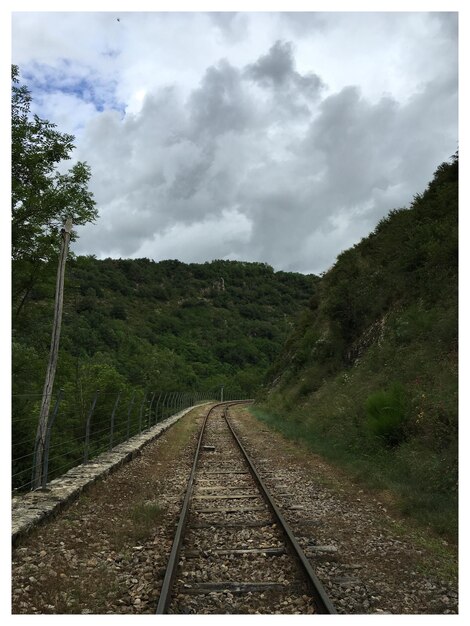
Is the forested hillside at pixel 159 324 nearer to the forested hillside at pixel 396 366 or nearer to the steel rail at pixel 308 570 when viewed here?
the forested hillside at pixel 396 366

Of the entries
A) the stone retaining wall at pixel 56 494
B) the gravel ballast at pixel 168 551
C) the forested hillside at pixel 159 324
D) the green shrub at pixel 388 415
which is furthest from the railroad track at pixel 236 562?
the forested hillside at pixel 159 324

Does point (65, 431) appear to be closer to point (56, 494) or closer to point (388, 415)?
point (56, 494)

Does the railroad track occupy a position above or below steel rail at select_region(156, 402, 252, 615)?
below

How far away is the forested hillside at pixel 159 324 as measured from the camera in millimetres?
18672

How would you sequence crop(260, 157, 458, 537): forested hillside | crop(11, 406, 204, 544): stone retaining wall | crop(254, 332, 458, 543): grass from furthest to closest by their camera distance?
crop(260, 157, 458, 537): forested hillside → crop(254, 332, 458, 543): grass → crop(11, 406, 204, 544): stone retaining wall

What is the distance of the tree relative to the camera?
50.9ft

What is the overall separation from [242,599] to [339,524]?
9.61ft

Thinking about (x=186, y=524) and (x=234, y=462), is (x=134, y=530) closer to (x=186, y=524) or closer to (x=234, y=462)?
(x=186, y=524)

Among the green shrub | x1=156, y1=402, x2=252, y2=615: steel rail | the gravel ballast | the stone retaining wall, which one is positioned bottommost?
the gravel ballast

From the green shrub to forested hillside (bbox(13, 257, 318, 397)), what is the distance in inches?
472

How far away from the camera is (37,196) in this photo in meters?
15.5

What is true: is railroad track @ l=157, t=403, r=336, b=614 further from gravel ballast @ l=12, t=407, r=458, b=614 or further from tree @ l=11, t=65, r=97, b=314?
tree @ l=11, t=65, r=97, b=314

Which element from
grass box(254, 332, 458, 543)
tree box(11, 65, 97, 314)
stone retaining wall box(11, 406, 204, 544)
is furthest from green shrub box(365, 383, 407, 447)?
tree box(11, 65, 97, 314)
